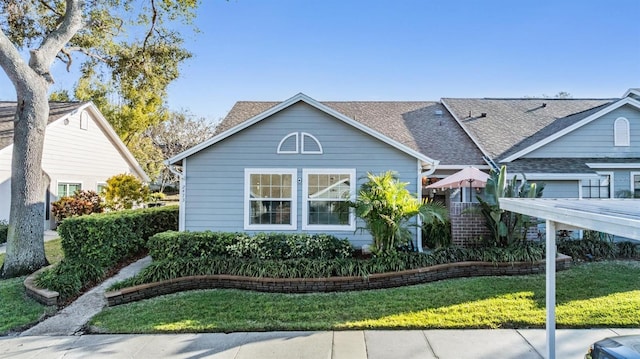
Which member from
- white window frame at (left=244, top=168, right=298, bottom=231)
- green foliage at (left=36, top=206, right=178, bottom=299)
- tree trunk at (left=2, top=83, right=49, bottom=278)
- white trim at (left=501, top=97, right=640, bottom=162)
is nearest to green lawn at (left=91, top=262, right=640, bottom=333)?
green foliage at (left=36, top=206, right=178, bottom=299)

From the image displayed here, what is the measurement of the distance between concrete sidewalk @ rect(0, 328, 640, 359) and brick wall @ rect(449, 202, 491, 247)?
413cm

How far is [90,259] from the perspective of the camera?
27.1 feet

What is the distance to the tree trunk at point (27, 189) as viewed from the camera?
853 cm

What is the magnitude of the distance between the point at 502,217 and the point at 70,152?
1764 cm

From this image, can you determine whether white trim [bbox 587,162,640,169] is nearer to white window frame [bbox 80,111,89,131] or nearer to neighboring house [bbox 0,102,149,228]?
neighboring house [bbox 0,102,149,228]

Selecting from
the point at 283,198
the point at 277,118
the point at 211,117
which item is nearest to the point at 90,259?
the point at 283,198

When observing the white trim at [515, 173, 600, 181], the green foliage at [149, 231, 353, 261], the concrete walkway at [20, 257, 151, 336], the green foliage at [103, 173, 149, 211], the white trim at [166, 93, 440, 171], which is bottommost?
the concrete walkway at [20, 257, 151, 336]

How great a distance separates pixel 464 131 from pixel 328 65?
7.22 m

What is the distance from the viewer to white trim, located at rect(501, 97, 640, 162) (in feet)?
38.6

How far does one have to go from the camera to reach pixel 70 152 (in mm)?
15773

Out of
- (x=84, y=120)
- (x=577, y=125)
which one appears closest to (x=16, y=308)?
(x=84, y=120)

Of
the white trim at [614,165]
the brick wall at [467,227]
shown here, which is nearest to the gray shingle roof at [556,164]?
the white trim at [614,165]

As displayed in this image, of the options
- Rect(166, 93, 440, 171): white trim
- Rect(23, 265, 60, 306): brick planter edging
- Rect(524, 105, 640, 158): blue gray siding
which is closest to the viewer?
Rect(23, 265, 60, 306): brick planter edging

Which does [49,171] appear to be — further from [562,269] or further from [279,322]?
[562,269]
